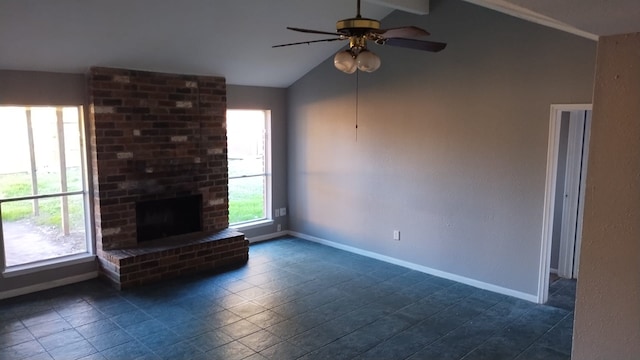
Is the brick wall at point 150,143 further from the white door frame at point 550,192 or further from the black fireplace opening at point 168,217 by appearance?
the white door frame at point 550,192

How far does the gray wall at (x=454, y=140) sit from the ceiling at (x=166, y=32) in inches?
26.5

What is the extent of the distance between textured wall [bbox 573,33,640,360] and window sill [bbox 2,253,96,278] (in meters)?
5.12

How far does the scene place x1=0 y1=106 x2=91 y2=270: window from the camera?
4.58 m

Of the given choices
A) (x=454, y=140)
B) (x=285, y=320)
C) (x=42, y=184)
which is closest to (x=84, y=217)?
(x=42, y=184)

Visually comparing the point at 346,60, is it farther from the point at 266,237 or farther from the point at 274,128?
the point at 266,237

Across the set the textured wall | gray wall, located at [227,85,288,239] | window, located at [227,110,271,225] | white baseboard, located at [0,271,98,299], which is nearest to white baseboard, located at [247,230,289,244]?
gray wall, located at [227,85,288,239]

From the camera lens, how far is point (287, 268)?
5539 millimetres

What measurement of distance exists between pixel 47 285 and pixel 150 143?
1865 millimetres

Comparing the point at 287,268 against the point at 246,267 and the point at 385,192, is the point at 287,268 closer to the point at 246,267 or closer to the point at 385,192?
the point at 246,267

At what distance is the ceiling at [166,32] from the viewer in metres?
3.87

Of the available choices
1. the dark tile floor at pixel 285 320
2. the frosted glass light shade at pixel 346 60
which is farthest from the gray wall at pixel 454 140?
the frosted glass light shade at pixel 346 60

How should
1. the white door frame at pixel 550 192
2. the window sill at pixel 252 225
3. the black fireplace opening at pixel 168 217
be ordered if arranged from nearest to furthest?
the white door frame at pixel 550 192, the black fireplace opening at pixel 168 217, the window sill at pixel 252 225

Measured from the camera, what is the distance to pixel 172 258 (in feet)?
17.0

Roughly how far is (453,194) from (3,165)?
15.5ft
